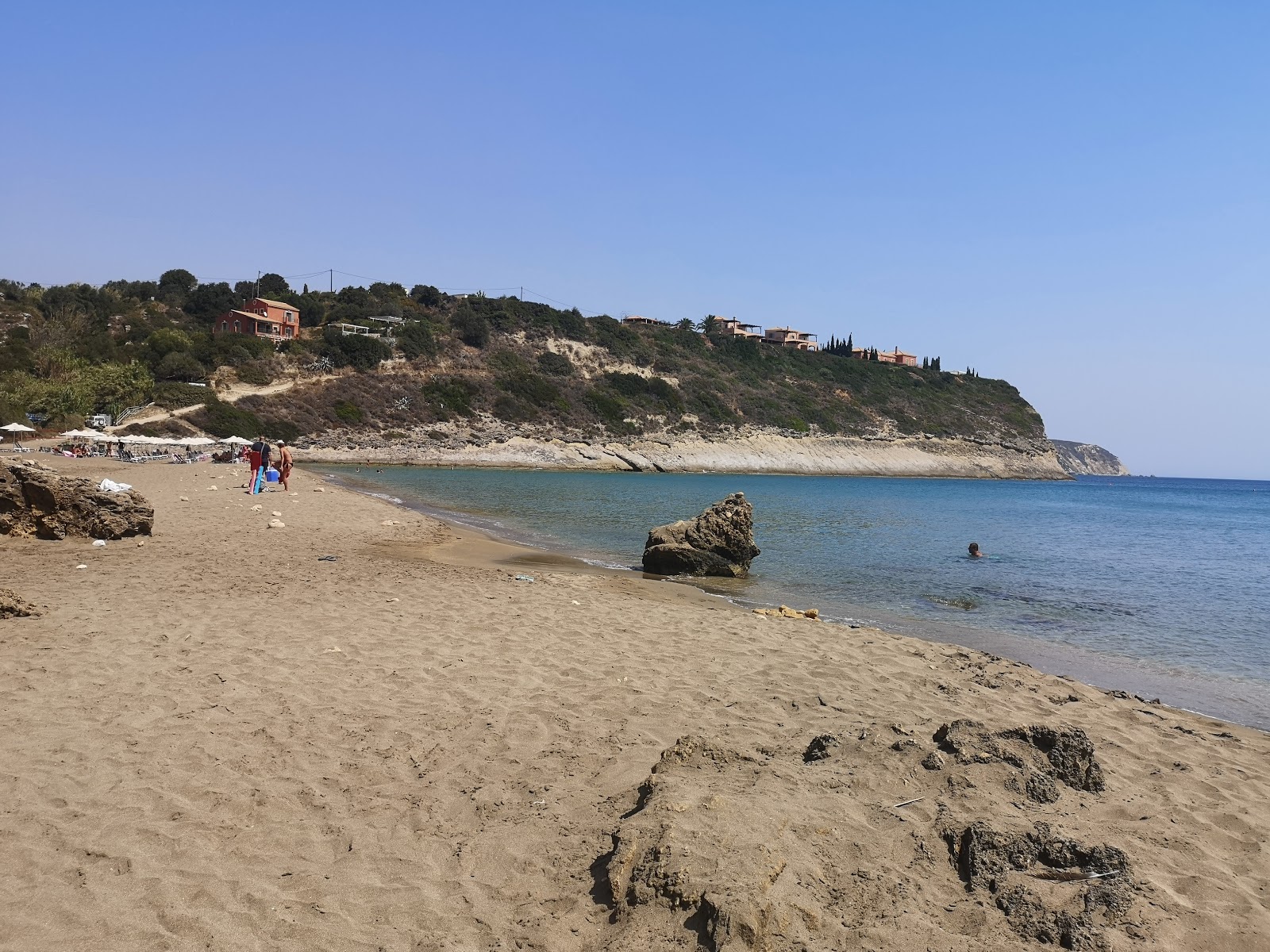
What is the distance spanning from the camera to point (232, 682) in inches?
231

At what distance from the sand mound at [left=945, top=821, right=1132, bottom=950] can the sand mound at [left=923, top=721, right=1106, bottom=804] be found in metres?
0.66

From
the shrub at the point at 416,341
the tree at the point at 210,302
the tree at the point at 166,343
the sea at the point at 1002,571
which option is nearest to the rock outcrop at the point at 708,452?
the shrub at the point at 416,341

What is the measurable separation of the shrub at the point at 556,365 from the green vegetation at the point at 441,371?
161mm

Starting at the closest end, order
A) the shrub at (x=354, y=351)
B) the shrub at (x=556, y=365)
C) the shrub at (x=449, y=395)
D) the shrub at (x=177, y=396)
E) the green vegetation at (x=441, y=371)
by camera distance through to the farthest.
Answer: the shrub at (x=177, y=396), the green vegetation at (x=441, y=371), the shrub at (x=449, y=395), the shrub at (x=354, y=351), the shrub at (x=556, y=365)

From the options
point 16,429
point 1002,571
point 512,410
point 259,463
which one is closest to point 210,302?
point 512,410

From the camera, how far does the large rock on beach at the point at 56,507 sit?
38.0ft

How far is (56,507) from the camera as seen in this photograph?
11.9 metres

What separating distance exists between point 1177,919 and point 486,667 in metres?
4.86

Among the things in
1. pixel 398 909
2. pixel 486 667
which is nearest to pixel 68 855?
pixel 398 909

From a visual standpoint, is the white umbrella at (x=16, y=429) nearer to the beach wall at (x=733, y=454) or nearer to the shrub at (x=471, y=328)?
the beach wall at (x=733, y=454)

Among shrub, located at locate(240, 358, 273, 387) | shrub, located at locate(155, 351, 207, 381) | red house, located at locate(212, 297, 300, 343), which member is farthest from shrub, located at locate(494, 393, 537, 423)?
shrub, located at locate(155, 351, 207, 381)

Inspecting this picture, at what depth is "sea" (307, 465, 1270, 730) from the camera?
10.0 metres

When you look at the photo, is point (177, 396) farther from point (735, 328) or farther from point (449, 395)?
point (735, 328)

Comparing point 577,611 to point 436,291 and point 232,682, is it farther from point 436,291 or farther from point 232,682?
point 436,291
